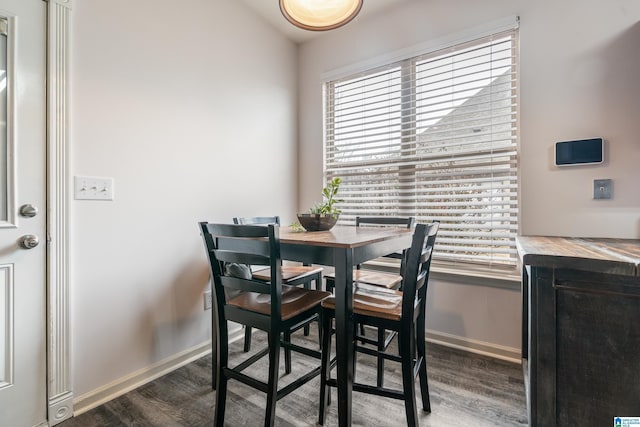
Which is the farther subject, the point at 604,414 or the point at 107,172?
the point at 107,172

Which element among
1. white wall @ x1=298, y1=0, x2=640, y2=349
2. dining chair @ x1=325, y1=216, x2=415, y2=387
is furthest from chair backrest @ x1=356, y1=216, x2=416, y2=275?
white wall @ x1=298, y1=0, x2=640, y2=349

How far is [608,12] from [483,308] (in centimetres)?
190

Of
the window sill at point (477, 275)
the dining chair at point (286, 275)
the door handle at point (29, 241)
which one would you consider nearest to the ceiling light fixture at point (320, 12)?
the dining chair at point (286, 275)

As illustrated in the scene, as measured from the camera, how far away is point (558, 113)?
73.2 inches

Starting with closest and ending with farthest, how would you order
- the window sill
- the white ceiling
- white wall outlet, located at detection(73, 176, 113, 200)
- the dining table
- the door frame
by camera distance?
1. the dining table
2. the door frame
3. white wall outlet, located at detection(73, 176, 113, 200)
4. the window sill
5. the white ceiling

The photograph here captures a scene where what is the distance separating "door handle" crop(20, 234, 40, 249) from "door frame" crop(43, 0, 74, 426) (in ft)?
0.15

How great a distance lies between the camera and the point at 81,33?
153 cm

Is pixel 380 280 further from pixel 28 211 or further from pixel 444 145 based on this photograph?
pixel 28 211

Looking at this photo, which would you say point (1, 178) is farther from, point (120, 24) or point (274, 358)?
point (274, 358)

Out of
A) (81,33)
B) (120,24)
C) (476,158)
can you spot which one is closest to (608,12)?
(476,158)

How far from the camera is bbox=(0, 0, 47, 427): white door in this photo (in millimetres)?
1298

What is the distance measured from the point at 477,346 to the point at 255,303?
1639mm

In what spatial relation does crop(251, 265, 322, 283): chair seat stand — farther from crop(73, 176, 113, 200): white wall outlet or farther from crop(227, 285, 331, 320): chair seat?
crop(73, 176, 113, 200): white wall outlet

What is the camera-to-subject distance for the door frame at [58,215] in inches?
55.2
